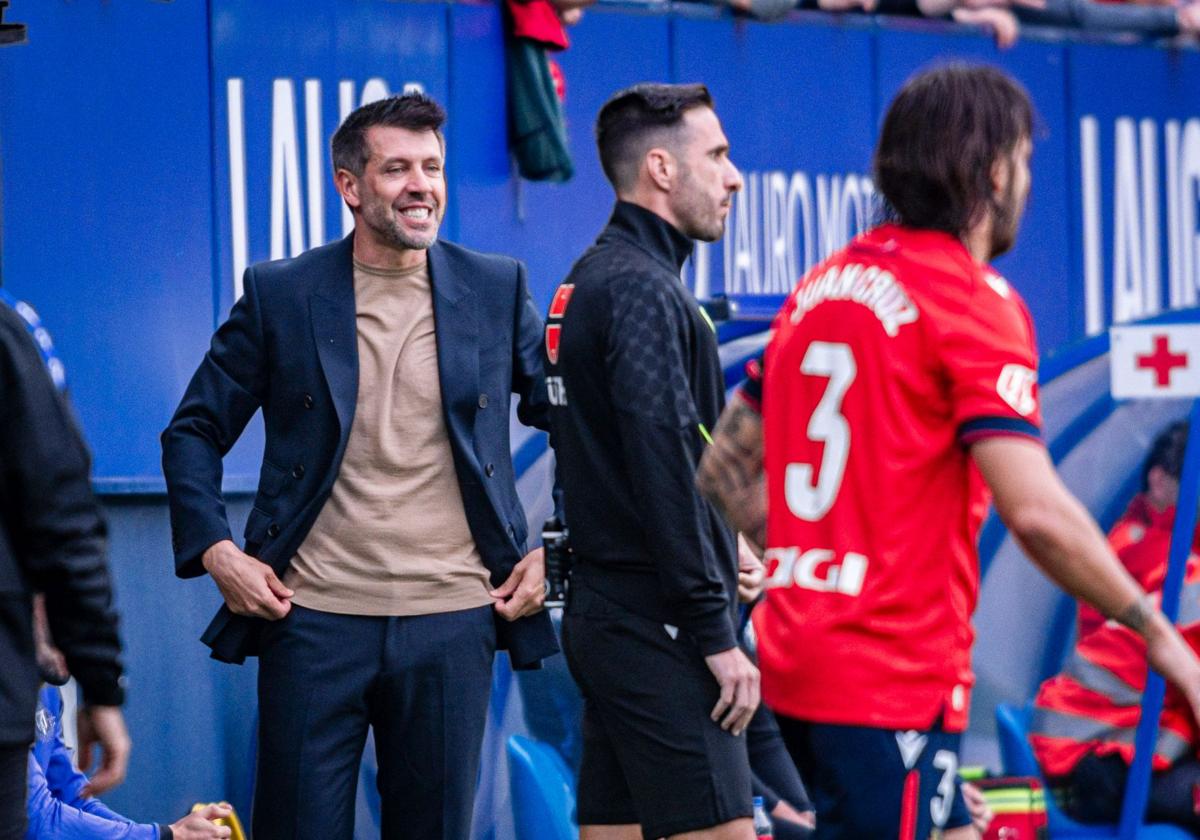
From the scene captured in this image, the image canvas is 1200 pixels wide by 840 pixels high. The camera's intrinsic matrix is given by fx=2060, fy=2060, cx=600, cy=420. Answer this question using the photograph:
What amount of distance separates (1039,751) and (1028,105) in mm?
4170

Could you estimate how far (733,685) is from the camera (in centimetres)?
399

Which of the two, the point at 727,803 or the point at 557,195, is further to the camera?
the point at 557,195

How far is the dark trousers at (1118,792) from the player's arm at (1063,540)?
3.55 meters

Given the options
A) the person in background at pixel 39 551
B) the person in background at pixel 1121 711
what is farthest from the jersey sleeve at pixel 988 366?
the person in background at pixel 1121 711

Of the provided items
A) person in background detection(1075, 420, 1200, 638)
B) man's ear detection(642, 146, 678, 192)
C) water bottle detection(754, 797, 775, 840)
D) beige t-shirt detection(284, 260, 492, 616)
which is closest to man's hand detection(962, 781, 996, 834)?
water bottle detection(754, 797, 775, 840)

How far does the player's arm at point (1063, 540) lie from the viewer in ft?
9.77

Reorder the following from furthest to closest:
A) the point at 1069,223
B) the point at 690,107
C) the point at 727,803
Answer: the point at 1069,223, the point at 690,107, the point at 727,803

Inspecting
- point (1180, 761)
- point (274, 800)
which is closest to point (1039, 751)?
point (1180, 761)

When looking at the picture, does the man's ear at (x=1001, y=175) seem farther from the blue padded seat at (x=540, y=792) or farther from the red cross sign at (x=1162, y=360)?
the blue padded seat at (x=540, y=792)

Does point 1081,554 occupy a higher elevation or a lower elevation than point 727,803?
higher

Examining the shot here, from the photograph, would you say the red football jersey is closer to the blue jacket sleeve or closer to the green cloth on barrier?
the blue jacket sleeve

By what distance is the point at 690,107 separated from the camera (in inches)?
175

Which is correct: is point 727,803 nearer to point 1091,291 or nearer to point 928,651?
point 928,651

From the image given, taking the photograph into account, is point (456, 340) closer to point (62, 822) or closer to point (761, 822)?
point (62, 822)
